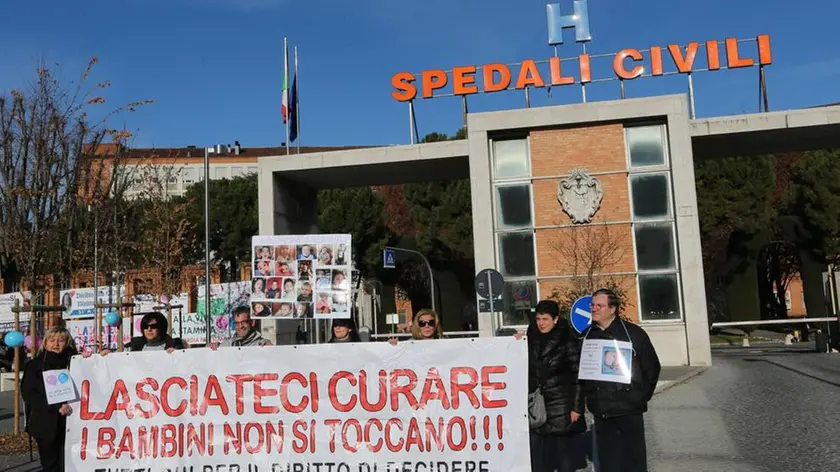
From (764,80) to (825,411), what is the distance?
57.4 feet

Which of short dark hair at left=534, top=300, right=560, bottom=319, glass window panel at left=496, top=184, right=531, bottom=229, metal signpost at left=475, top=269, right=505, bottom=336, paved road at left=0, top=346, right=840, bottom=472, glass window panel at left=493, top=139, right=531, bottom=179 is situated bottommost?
paved road at left=0, top=346, right=840, bottom=472

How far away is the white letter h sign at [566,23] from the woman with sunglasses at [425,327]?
2330 cm

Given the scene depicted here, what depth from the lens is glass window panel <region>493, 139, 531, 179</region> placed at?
81.4 ft

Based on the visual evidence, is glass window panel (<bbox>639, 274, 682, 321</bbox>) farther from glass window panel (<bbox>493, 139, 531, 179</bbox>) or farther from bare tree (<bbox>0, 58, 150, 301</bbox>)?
bare tree (<bbox>0, 58, 150, 301</bbox>)

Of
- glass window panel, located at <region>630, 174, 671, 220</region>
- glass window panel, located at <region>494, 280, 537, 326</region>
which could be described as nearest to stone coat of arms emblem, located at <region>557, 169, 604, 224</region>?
glass window panel, located at <region>630, 174, 671, 220</region>

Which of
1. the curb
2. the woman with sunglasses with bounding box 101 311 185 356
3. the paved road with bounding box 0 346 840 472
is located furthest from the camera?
the curb

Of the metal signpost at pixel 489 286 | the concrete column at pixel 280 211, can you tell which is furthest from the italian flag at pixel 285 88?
the metal signpost at pixel 489 286

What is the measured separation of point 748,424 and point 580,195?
1433 cm

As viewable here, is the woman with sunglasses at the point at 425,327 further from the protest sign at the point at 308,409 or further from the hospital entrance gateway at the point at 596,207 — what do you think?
the hospital entrance gateway at the point at 596,207

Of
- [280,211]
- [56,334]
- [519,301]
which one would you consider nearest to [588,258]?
[519,301]

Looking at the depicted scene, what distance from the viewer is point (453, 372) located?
6320 millimetres

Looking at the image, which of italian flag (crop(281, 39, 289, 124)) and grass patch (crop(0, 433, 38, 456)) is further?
italian flag (crop(281, 39, 289, 124))

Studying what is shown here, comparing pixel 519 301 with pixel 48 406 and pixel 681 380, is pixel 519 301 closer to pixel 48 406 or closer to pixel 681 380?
pixel 681 380

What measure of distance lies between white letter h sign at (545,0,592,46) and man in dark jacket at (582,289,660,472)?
23.9 metres
